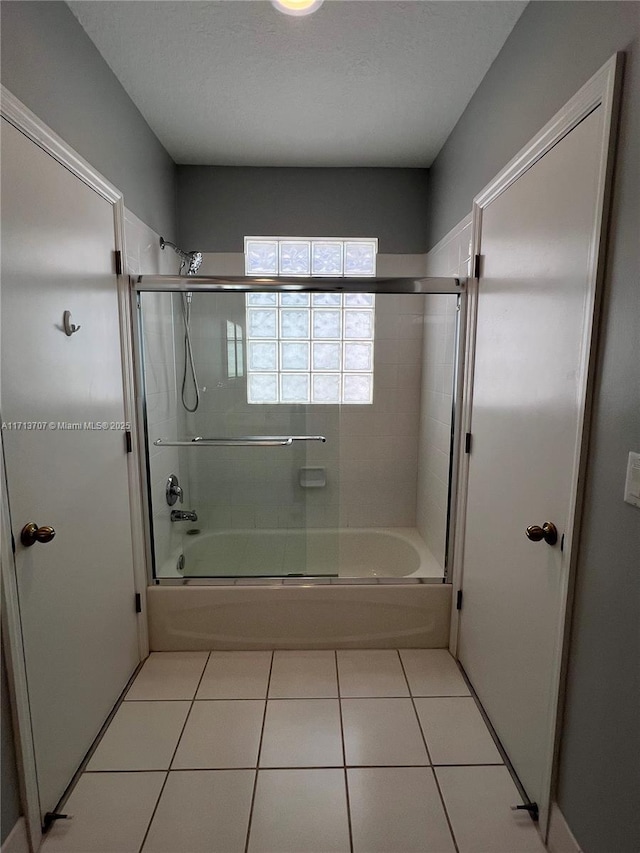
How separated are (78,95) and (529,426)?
1.92 m

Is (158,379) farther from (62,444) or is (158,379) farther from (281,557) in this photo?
(281,557)

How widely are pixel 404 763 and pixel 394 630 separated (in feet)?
2.04

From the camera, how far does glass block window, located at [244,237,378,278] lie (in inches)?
109

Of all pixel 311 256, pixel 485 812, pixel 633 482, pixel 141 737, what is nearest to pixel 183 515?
pixel 141 737

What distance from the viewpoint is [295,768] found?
1.41m

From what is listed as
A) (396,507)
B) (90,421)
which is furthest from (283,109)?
(396,507)

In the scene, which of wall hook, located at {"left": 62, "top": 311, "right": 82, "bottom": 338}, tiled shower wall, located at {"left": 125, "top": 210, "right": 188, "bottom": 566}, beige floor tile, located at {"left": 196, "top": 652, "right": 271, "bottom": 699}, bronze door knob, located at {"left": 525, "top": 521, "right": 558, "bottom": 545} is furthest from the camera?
tiled shower wall, located at {"left": 125, "top": 210, "right": 188, "bottom": 566}

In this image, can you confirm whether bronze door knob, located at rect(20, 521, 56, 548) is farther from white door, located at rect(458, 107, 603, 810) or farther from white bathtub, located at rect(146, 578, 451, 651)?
white door, located at rect(458, 107, 603, 810)

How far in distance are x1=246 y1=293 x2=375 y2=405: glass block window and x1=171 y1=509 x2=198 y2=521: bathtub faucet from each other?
71 centimetres

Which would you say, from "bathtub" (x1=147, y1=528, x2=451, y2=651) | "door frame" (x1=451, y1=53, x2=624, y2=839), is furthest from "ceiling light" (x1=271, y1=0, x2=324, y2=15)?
"bathtub" (x1=147, y1=528, x2=451, y2=651)

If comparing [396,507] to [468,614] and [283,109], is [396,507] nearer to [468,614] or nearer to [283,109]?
[468,614]

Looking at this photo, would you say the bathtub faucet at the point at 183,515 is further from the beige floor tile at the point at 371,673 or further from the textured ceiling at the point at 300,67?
the textured ceiling at the point at 300,67

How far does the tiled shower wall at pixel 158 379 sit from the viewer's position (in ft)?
6.45

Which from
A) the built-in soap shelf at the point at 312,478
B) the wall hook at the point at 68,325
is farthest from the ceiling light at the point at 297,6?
the built-in soap shelf at the point at 312,478
